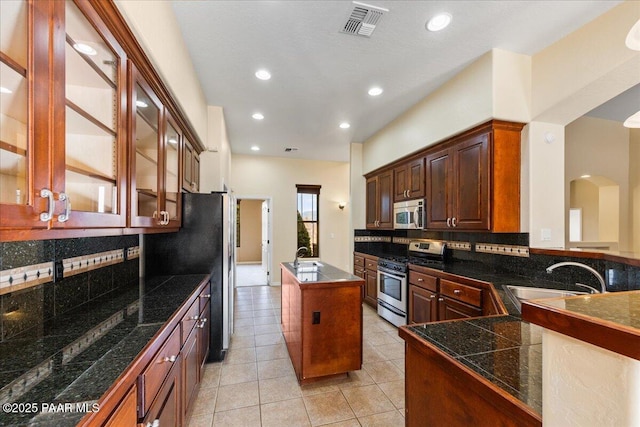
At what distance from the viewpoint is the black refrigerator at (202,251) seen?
9.24 feet

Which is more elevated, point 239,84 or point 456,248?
point 239,84

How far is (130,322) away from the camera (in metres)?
1.42

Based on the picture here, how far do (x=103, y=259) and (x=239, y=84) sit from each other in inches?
88.7

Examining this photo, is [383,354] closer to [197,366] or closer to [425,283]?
[425,283]

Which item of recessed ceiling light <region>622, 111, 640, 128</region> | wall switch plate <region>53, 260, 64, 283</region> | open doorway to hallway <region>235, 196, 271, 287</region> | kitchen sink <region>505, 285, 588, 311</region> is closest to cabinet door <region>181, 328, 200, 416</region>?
wall switch plate <region>53, 260, 64, 283</region>

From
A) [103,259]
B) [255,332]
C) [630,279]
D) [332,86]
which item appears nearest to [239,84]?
[332,86]

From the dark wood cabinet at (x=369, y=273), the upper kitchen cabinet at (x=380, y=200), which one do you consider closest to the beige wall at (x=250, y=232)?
the dark wood cabinet at (x=369, y=273)

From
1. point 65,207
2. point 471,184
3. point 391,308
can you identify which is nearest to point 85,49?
point 65,207

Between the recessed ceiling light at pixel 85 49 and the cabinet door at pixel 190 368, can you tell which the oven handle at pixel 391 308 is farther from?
the recessed ceiling light at pixel 85 49

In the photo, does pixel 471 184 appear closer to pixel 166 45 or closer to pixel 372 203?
pixel 372 203

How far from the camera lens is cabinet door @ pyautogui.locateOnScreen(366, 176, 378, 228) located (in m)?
4.96

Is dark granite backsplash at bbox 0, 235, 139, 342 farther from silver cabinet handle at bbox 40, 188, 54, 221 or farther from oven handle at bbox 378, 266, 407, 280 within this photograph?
oven handle at bbox 378, 266, 407, 280

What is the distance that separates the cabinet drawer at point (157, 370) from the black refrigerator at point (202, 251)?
4.32ft

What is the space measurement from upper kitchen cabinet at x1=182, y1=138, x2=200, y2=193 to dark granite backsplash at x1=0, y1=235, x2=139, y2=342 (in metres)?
0.99
